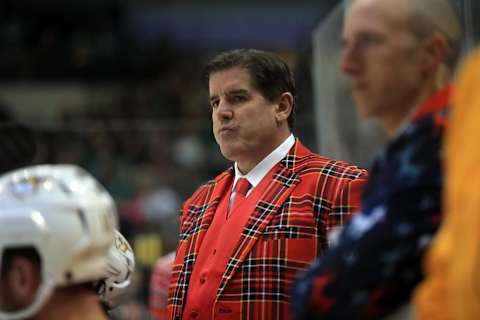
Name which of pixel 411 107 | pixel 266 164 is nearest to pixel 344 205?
pixel 266 164

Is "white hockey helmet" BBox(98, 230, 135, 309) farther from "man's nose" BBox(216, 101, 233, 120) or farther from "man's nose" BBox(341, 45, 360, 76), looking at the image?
"man's nose" BBox(341, 45, 360, 76)

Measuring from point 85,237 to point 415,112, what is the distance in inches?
27.0

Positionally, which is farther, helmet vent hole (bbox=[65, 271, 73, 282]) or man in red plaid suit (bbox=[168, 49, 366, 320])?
man in red plaid suit (bbox=[168, 49, 366, 320])

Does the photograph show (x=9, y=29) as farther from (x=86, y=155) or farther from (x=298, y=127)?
(x=298, y=127)

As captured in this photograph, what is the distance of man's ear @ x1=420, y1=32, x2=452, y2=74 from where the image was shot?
5.89ft

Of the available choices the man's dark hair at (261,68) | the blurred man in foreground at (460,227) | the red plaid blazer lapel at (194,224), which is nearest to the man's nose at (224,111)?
the man's dark hair at (261,68)

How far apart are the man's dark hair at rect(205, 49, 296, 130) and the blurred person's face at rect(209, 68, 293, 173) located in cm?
2

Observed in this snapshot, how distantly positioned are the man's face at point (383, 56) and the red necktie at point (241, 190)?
3.85 feet

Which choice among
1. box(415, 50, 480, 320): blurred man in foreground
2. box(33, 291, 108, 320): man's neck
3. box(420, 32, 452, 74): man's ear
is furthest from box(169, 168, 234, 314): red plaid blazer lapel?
box(415, 50, 480, 320): blurred man in foreground

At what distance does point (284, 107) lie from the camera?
3.13 m

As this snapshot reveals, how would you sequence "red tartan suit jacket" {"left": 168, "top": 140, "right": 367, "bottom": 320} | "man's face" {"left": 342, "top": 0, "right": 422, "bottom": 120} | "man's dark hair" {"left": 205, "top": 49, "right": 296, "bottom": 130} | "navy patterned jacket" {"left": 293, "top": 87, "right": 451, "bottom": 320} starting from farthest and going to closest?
"man's dark hair" {"left": 205, "top": 49, "right": 296, "bottom": 130}
"red tartan suit jacket" {"left": 168, "top": 140, "right": 367, "bottom": 320}
"man's face" {"left": 342, "top": 0, "right": 422, "bottom": 120}
"navy patterned jacket" {"left": 293, "top": 87, "right": 451, "bottom": 320}

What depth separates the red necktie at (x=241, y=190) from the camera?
2998mm

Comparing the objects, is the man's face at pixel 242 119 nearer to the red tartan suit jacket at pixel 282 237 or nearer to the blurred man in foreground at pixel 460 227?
the red tartan suit jacket at pixel 282 237

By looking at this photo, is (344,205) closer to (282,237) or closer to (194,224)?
(282,237)
